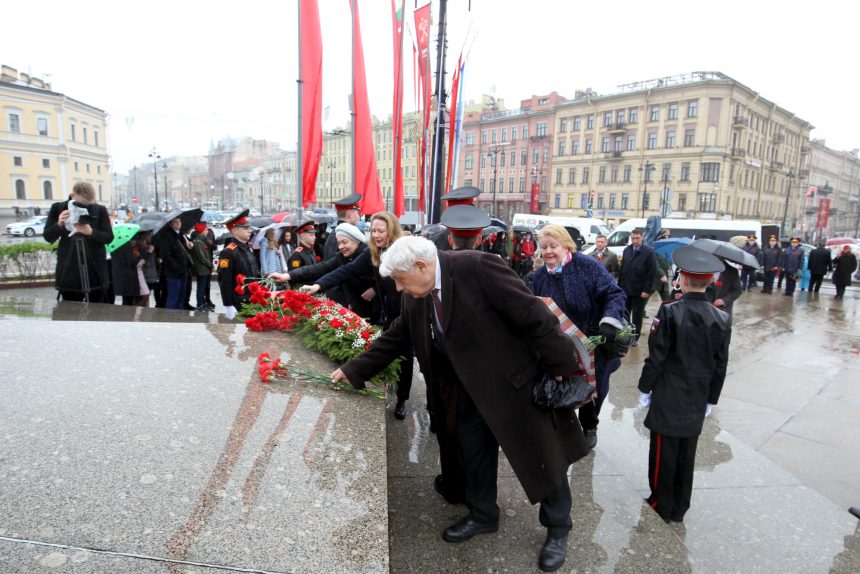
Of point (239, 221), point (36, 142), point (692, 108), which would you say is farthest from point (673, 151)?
point (36, 142)

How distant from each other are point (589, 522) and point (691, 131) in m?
59.9

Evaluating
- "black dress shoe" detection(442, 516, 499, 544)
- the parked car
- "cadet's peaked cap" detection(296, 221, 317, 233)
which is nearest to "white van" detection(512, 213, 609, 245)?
"cadet's peaked cap" detection(296, 221, 317, 233)

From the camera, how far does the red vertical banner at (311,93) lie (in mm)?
8672

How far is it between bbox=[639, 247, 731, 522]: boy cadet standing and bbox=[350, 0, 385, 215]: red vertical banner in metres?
7.43

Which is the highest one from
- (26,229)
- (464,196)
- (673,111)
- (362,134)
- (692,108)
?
(692,108)

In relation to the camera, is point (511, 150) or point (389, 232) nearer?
point (389, 232)

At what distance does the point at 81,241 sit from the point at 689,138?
195 ft

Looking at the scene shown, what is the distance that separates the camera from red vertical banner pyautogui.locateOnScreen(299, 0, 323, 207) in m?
8.67

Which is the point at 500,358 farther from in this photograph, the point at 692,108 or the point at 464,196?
the point at 692,108

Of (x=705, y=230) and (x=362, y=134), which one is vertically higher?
(x=362, y=134)

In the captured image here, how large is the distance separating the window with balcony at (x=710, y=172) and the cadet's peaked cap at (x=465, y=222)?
189 feet

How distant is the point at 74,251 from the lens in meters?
5.79

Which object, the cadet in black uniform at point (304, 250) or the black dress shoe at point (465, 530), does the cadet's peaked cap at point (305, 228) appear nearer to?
the cadet in black uniform at point (304, 250)

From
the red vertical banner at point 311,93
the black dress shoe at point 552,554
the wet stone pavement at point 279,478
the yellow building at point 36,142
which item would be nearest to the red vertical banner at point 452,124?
the red vertical banner at point 311,93
